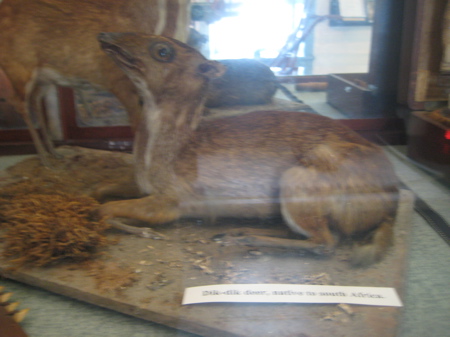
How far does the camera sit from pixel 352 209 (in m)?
1.23

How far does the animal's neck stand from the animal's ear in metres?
0.10

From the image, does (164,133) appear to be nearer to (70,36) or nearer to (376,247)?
(70,36)

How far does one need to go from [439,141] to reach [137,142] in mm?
1163

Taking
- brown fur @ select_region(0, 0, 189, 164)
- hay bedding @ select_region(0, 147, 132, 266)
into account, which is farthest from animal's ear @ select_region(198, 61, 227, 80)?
hay bedding @ select_region(0, 147, 132, 266)

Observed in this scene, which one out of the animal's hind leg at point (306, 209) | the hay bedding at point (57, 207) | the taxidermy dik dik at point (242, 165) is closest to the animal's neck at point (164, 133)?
the taxidermy dik dik at point (242, 165)

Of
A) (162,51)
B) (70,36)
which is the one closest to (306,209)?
(162,51)

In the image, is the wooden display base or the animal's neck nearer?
the wooden display base

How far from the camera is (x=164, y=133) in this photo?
4.58 ft

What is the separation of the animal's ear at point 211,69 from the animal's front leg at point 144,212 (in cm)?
43

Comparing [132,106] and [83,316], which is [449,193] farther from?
[83,316]

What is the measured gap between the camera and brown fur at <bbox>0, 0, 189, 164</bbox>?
1.48 m

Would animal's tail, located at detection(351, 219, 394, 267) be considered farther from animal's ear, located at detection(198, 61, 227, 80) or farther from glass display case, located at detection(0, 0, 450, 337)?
animal's ear, located at detection(198, 61, 227, 80)

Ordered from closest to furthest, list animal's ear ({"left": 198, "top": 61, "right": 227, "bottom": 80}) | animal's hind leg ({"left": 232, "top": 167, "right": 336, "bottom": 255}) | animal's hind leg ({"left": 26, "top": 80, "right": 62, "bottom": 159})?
animal's hind leg ({"left": 232, "top": 167, "right": 336, "bottom": 255}) → animal's ear ({"left": 198, "top": 61, "right": 227, "bottom": 80}) → animal's hind leg ({"left": 26, "top": 80, "right": 62, "bottom": 159})

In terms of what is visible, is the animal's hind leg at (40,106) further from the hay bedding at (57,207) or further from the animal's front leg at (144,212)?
the animal's front leg at (144,212)
